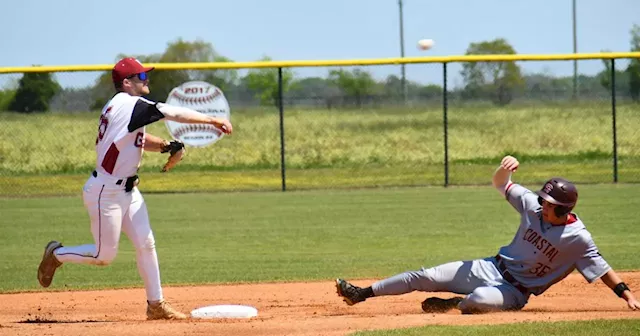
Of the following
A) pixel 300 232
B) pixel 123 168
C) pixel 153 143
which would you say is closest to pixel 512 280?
pixel 153 143

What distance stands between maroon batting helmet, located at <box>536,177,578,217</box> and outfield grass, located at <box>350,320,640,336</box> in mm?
858

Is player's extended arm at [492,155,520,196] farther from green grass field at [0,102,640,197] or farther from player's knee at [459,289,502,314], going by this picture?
green grass field at [0,102,640,197]

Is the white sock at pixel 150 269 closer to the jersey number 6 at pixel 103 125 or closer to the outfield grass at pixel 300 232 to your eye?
the jersey number 6 at pixel 103 125

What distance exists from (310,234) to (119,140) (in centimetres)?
642

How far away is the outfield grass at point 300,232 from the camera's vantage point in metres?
11.0

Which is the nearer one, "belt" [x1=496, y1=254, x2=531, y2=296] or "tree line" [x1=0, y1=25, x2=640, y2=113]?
"belt" [x1=496, y1=254, x2=531, y2=296]

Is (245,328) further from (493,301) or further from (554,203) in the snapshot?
(554,203)

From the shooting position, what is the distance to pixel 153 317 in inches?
310

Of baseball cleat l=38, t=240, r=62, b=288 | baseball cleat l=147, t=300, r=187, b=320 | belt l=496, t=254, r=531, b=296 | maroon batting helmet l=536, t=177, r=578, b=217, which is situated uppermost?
maroon batting helmet l=536, t=177, r=578, b=217

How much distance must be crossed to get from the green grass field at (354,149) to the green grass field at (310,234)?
2.18 m

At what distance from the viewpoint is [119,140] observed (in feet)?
24.4

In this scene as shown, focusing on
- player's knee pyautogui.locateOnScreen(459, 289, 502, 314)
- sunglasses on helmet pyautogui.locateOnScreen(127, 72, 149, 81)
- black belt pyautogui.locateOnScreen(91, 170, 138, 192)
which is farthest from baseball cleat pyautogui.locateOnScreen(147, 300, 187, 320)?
player's knee pyautogui.locateOnScreen(459, 289, 502, 314)

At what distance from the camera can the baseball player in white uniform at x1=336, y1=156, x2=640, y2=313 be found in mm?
7543

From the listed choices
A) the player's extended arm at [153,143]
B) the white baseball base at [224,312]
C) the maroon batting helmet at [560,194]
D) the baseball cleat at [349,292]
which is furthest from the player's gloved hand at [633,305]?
the player's extended arm at [153,143]
